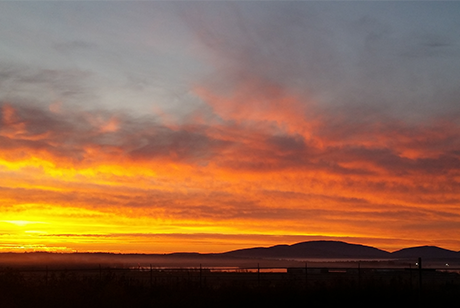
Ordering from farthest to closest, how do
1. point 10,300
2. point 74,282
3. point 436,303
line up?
point 74,282
point 436,303
point 10,300

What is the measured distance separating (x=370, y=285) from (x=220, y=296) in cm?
827

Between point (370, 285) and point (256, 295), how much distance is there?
651 centimetres

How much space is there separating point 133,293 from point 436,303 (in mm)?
14567

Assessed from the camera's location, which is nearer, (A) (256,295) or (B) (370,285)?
(A) (256,295)

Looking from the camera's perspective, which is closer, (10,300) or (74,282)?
(10,300)

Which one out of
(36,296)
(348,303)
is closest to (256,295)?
(348,303)

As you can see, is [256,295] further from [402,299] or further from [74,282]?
[74,282]

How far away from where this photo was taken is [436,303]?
25719 mm

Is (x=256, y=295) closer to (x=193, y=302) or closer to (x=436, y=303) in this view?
(x=193, y=302)

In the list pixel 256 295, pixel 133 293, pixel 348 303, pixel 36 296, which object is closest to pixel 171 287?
pixel 133 293

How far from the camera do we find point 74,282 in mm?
27828

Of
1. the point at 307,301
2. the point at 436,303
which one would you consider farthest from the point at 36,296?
the point at 436,303

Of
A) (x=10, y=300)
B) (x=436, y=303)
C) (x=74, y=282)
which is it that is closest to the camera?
(x=10, y=300)

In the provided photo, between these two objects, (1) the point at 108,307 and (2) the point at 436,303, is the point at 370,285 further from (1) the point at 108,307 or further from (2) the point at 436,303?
(1) the point at 108,307
